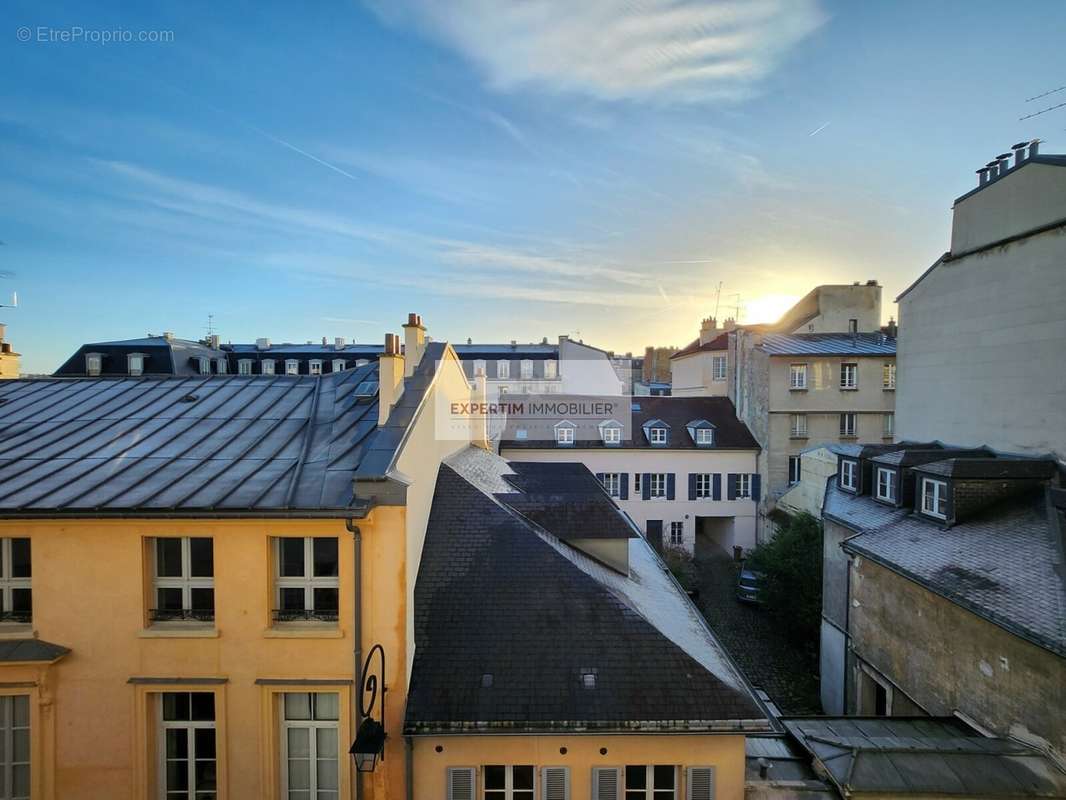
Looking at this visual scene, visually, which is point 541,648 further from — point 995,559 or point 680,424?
point 680,424

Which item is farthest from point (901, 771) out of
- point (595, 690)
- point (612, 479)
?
point (612, 479)

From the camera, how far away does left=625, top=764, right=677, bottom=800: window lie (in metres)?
7.52

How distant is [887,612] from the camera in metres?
12.4

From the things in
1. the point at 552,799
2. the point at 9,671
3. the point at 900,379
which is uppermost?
the point at 900,379

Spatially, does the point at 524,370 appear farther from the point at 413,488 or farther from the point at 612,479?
the point at 413,488

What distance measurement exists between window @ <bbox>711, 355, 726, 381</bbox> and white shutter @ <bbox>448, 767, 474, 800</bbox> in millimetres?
32915

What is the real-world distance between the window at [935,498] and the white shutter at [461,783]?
40.4 feet

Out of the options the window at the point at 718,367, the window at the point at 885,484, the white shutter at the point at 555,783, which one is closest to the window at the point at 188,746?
the white shutter at the point at 555,783

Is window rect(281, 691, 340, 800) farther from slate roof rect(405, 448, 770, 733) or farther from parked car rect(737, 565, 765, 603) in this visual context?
parked car rect(737, 565, 765, 603)

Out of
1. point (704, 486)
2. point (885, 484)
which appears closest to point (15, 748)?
point (885, 484)

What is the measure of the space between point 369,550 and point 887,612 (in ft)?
42.0

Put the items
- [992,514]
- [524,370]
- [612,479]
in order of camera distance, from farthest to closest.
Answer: [524,370]
[612,479]
[992,514]

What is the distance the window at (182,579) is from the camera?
23.7 ft

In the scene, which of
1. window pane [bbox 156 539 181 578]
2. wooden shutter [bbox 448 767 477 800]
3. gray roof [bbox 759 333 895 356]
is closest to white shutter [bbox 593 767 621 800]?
wooden shutter [bbox 448 767 477 800]
